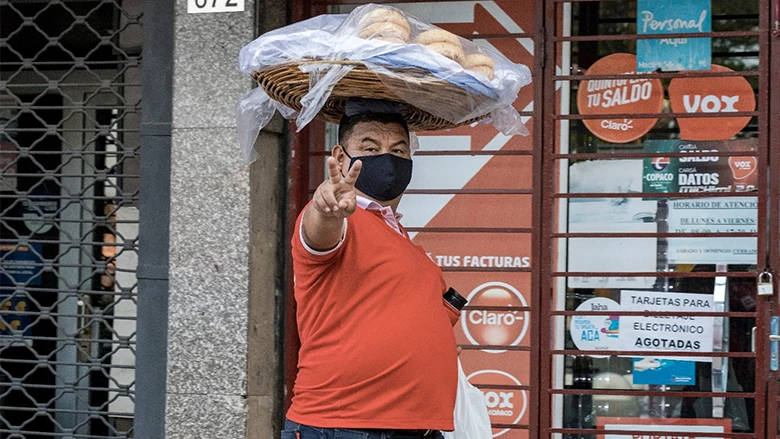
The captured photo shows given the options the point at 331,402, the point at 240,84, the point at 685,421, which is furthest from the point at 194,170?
the point at 685,421

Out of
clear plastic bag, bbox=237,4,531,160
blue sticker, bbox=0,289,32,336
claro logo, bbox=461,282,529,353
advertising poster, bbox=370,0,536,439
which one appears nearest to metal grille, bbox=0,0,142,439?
blue sticker, bbox=0,289,32,336

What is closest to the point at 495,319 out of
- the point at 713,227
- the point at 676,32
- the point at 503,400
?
the point at 503,400

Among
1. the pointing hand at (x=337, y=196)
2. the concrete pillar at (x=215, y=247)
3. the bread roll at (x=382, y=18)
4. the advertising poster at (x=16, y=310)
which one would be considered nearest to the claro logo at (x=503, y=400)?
the concrete pillar at (x=215, y=247)

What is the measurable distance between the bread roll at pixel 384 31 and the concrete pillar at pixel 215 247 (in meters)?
1.72

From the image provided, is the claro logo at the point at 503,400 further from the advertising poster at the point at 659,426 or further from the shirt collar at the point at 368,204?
the shirt collar at the point at 368,204

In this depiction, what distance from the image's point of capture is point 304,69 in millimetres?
3377

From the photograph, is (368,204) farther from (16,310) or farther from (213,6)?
(16,310)

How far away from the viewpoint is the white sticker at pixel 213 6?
16.8ft

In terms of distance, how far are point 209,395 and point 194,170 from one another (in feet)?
3.64

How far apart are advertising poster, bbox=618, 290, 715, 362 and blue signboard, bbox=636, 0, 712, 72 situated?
3.86 feet

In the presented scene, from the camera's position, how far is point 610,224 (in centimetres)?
533

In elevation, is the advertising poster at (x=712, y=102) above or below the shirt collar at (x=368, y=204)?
above

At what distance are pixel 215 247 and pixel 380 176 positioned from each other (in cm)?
198

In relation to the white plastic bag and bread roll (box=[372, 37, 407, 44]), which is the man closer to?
the white plastic bag
